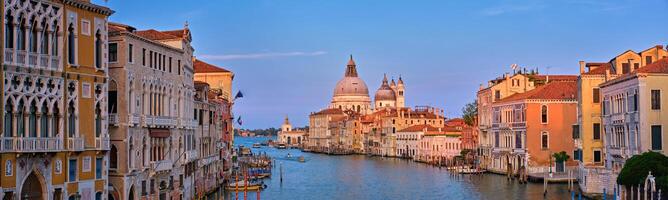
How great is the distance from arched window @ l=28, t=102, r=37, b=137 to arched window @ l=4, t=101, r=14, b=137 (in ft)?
1.56

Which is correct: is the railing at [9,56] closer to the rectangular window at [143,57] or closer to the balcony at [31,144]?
the balcony at [31,144]

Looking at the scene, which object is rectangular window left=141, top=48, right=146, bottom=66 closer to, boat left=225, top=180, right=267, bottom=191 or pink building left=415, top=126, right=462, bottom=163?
boat left=225, top=180, right=267, bottom=191

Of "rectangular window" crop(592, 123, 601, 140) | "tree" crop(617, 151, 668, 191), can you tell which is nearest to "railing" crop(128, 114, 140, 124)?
"tree" crop(617, 151, 668, 191)

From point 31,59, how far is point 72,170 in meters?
2.47

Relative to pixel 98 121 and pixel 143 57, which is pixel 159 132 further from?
pixel 98 121

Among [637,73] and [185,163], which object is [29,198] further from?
[637,73]

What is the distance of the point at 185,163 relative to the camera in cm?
2445

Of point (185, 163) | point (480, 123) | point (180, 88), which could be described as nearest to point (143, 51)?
point (180, 88)

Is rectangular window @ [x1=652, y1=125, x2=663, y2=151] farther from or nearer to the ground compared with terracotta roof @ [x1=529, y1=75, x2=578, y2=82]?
nearer to the ground

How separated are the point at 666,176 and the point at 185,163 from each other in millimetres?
12204

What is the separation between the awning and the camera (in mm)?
21172

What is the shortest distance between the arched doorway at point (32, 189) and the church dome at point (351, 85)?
10091 cm

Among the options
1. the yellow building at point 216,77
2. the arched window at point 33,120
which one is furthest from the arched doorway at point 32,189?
the yellow building at point 216,77

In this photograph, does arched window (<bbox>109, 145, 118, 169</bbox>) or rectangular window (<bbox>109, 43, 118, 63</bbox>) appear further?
arched window (<bbox>109, 145, 118, 169</bbox>)
